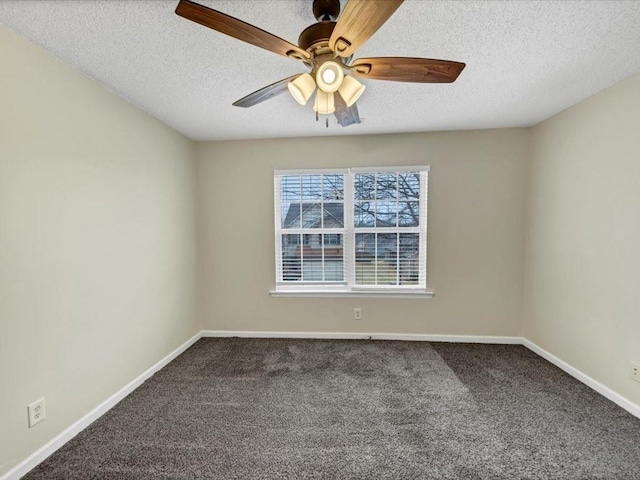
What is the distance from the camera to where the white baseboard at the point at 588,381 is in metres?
1.97

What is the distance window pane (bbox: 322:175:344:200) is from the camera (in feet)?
10.8

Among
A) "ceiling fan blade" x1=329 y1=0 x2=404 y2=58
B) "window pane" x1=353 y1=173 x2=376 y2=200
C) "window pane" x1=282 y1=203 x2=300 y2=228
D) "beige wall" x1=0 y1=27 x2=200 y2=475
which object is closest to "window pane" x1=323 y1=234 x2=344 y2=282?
"window pane" x1=282 y1=203 x2=300 y2=228

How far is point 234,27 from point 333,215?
7.67 feet

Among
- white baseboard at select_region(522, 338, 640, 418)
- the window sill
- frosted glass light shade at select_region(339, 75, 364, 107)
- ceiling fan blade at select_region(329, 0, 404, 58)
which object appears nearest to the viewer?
ceiling fan blade at select_region(329, 0, 404, 58)

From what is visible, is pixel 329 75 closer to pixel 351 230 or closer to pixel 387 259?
pixel 351 230

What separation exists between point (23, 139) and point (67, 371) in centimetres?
140

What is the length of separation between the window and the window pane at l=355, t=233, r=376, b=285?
0.5 inches

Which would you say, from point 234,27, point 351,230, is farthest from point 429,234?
point 234,27

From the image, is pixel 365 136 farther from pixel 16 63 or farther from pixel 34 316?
pixel 34 316

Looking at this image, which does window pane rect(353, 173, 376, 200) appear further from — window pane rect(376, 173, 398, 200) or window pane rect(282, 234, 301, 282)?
window pane rect(282, 234, 301, 282)

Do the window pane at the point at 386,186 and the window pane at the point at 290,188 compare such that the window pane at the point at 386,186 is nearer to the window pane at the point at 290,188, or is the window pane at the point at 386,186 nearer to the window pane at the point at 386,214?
the window pane at the point at 386,214

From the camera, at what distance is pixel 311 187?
332 cm

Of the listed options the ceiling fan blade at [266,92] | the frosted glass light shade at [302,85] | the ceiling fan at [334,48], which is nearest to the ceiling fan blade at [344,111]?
the ceiling fan at [334,48]

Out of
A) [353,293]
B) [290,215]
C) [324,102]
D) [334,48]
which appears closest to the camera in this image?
[334,48]
